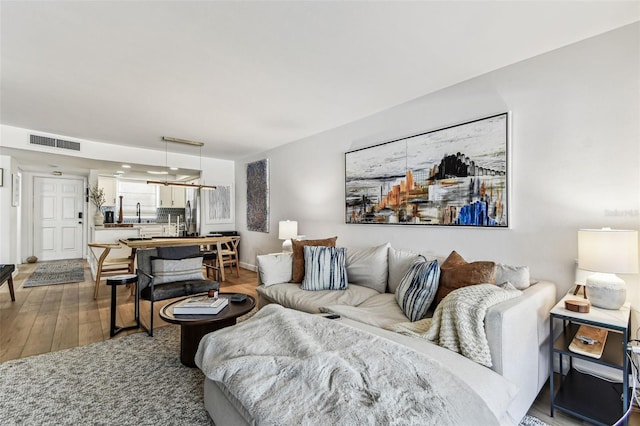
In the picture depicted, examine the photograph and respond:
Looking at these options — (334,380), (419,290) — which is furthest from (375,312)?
(334,380)

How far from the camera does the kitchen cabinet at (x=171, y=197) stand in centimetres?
865

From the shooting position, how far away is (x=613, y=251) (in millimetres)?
1681

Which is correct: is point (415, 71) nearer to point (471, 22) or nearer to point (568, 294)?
point (471, 22)

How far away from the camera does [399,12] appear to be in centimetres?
186

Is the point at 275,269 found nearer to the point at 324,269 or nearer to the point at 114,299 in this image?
the point at 324,269

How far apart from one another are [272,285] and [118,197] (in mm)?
7032

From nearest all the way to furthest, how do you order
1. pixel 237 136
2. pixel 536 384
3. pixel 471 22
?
1. pixel 536 384
2. pixel 471 22
3. pixel 237 136

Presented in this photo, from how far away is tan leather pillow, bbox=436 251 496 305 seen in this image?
2.01 m

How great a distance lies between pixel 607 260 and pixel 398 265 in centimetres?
146

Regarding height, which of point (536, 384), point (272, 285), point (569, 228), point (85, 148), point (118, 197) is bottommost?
point (536, 384)

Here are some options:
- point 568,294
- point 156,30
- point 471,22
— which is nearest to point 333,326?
point 568,294

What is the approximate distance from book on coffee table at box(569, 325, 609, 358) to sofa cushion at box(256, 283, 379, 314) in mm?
1435

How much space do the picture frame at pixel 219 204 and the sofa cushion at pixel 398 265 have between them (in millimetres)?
4579

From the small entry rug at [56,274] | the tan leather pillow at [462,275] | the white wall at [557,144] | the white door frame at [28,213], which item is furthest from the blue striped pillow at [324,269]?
the white door frame at [28,213]
